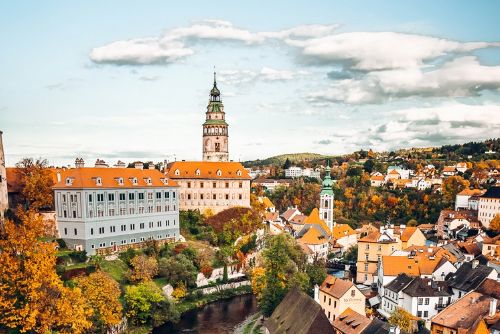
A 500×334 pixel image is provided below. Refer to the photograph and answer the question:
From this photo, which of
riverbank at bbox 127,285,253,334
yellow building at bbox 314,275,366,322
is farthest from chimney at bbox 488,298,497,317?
riverbank at bbox 127,285,253,334

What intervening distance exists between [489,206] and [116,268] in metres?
65.8

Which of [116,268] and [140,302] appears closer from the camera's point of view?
[140,302]

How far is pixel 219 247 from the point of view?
6412cm

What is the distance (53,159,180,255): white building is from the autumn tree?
1864 mm

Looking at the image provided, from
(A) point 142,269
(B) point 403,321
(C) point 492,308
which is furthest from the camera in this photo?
(A) point 142,269

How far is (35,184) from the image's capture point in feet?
177

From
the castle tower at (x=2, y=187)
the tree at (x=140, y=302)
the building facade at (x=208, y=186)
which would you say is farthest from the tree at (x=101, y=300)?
the building facade at (x=208, y=186)

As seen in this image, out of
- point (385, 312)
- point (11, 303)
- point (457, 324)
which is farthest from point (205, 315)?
point (457, 324)

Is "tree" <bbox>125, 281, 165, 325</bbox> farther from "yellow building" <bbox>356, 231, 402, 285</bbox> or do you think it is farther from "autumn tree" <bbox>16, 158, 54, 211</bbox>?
"yellow building" <bbox>356, 231, 402, 285</bbox>

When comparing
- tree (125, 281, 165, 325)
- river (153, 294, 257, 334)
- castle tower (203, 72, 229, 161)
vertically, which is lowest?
river (153, 294, 257, 334)

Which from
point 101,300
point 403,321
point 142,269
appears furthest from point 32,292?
point 403,321

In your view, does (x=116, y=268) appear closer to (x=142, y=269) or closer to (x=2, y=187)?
(x=142, y=269)

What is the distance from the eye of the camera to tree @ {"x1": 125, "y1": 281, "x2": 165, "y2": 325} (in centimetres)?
4297

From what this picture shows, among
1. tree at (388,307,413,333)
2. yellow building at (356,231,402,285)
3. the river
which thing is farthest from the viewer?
yellow building at (356,231,402,285)
